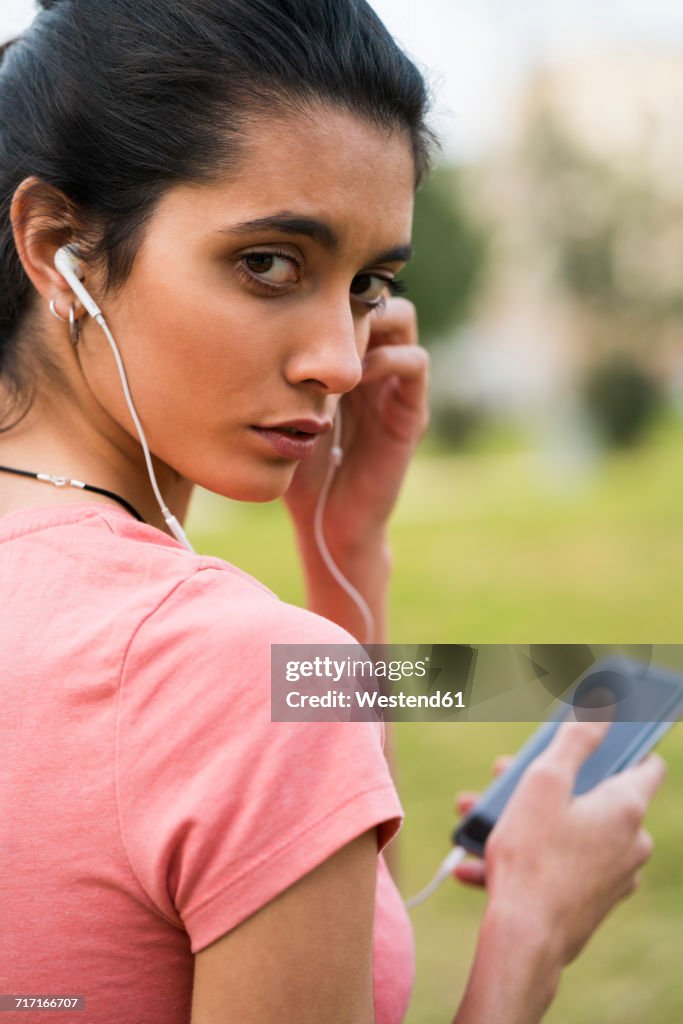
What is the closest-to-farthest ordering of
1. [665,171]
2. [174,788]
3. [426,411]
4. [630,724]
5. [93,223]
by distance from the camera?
[174,788], [93,223], [630,724], [426,411], [665,171]

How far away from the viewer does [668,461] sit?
1305cm

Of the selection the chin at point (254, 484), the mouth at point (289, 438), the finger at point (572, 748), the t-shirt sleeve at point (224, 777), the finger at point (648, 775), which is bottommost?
the finger at point (648, 775)

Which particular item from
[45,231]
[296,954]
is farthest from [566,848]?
[45,231]

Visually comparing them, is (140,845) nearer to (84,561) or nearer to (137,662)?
(137,662)

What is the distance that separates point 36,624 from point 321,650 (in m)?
0.28

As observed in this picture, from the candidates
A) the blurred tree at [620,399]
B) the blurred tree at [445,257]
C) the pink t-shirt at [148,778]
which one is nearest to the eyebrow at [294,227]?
the pink t-shirt at [148,778]

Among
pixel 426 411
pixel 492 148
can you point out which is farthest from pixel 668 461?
pixel 426 411

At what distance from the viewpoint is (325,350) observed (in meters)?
1.42

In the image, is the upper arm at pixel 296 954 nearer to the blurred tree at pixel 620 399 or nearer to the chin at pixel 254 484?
the chin at pixel 254 484

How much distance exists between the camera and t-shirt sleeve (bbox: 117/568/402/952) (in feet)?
3.39

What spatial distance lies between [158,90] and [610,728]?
1.13 m

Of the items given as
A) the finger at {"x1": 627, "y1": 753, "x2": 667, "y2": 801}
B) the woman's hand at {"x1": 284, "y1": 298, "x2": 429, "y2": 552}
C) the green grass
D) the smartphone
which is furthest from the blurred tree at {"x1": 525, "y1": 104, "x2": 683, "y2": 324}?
the finger at {"x1": 627, "y1": 753, "x2": 667, "y2": 801}

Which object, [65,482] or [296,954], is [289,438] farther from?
[296,954]

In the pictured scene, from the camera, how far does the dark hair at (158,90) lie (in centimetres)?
137
